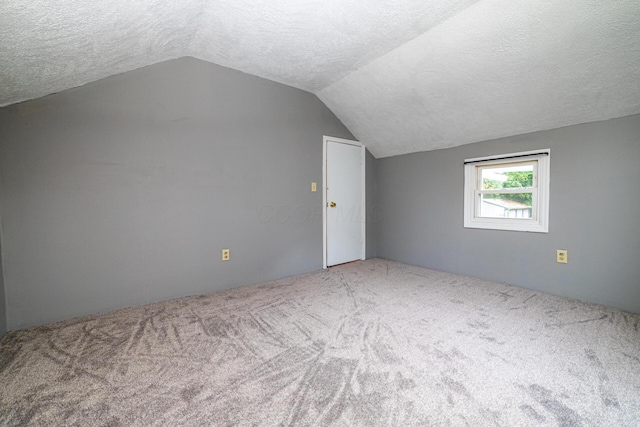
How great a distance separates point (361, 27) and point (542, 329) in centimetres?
259

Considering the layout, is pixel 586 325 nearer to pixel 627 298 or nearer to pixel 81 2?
pixel 627 298

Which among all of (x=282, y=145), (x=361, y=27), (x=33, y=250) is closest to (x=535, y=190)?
(x=361, y=27)

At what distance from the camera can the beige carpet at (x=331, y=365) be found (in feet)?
3.74

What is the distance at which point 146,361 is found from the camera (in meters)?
1.51

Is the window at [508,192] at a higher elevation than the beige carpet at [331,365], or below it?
higher

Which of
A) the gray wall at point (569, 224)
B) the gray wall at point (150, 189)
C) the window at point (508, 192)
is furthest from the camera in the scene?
the window at point (508, 192)

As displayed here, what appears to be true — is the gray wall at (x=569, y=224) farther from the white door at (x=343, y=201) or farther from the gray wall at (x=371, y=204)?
the white door at (x=343, y=201)

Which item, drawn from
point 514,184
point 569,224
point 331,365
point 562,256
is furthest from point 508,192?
point 331,365

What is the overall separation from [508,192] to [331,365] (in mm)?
2734

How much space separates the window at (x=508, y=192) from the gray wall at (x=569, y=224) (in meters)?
0.07

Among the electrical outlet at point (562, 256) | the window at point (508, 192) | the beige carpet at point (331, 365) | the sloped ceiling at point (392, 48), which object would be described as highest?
the sloped ceiling at point (392, 48)

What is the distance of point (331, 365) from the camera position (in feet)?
4.82

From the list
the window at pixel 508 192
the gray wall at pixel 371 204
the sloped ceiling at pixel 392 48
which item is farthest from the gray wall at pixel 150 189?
the window at pixel 508 192

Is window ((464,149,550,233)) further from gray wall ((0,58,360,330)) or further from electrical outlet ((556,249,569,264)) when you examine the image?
gray wall ((0,58,360,330))
